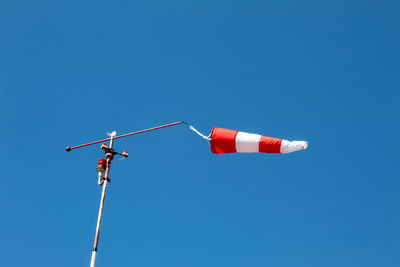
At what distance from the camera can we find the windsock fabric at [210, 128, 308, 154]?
857 inches

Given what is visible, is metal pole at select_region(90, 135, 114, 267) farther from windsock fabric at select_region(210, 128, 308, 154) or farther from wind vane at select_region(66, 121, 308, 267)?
windsock fabric at select_region(210, 128, 308, 154)

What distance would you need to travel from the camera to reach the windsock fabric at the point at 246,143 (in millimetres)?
21766

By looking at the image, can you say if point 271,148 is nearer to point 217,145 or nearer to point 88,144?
point 217,145

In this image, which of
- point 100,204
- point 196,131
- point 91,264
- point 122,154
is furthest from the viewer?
point 196,131

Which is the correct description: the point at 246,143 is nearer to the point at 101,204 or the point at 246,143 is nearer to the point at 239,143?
the point at 239,143

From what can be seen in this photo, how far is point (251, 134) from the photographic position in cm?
2273

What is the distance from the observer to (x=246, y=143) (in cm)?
2264

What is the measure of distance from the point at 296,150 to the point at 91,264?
458 inches

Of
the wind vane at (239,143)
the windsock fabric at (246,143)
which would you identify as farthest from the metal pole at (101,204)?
the windsock fabric at (246,143)

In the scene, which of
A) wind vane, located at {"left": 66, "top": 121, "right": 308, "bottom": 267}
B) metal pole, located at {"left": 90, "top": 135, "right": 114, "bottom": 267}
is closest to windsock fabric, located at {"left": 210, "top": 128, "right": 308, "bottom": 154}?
wind vane, located at {"left": 66, "top": 121, "right": 308, "bottom": 267}

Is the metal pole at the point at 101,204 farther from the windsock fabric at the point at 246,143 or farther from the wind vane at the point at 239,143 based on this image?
the windsock fabric at the point at 246,143

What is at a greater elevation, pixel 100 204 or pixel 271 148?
pixel 271 148

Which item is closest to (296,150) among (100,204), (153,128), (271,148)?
(271,148)

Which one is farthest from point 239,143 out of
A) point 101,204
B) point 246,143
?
point 101,204
